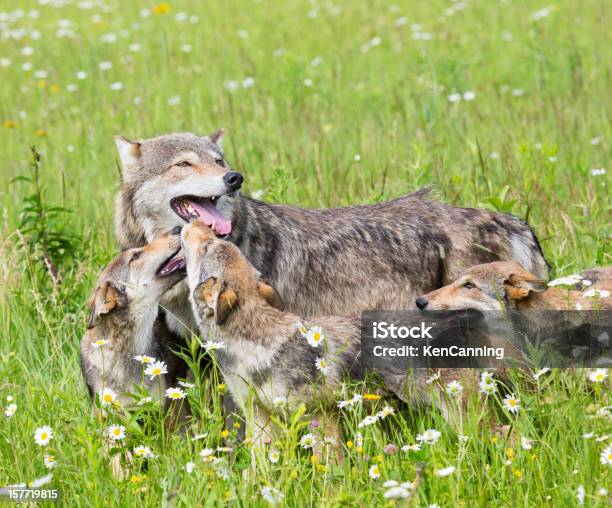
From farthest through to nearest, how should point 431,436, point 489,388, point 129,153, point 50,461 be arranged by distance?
point 129,153
point 489,388
point 50,461
point 431,436

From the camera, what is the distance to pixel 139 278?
207 inches

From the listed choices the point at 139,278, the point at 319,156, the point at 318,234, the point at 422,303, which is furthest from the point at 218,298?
the point at 319,156

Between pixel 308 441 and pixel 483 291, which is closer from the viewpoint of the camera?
pixel 308 441

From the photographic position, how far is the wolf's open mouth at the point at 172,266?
5.30 meters

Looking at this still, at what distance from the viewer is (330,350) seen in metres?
4.90

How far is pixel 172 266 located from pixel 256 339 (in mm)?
842

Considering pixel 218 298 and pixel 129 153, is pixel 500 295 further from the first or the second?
pixel 129 153

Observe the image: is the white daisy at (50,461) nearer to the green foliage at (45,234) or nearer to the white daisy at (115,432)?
the white daisy at (115,432)

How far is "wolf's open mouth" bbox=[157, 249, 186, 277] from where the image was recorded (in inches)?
209

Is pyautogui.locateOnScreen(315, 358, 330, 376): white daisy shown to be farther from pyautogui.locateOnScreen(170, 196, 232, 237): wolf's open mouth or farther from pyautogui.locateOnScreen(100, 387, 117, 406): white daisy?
pyautogui.locateOnScreen(170, 196, 232, 237): wolf's open mouth

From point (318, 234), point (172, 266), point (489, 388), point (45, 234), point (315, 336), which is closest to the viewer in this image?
point (489, 388)

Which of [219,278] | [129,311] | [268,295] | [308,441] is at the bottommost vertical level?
[308,441]

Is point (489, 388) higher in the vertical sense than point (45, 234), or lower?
lower

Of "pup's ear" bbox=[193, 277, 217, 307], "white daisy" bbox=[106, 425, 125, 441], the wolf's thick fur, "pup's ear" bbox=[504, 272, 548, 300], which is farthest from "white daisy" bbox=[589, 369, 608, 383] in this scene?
"white daisy" bbox=[106, 425, 125, 441]
